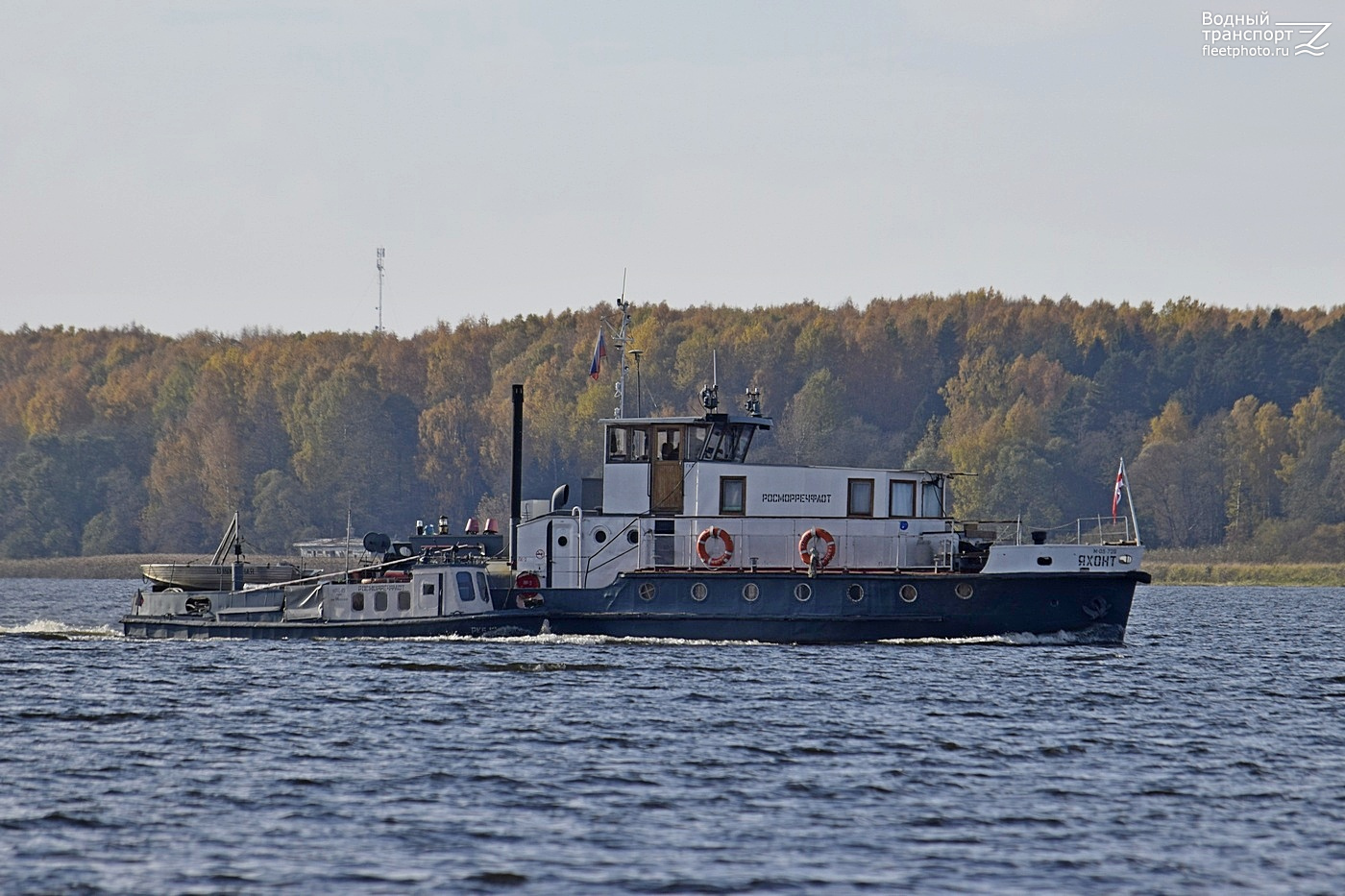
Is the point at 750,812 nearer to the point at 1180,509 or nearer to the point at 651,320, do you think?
the point at 1180,509

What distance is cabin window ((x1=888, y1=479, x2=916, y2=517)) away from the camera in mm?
38531

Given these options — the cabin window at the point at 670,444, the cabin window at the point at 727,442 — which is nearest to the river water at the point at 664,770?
the cabin window at the point at 670,444

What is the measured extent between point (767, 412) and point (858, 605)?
9301 cm

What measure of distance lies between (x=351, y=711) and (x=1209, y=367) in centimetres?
11245

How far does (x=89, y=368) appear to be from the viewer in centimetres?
15450

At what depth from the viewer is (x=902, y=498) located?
127 feet

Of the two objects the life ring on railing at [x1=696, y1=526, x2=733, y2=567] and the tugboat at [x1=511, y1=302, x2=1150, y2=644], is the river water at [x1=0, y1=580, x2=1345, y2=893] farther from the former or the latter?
the life ring on railing at [x1=696, y1=526, x2=733, y2=567]

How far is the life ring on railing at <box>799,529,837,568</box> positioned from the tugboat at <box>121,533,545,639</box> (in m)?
5.99

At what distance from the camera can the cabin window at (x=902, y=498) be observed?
38.5 metres

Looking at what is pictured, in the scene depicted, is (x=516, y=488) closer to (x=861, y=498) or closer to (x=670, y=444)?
(x=670, y=444)

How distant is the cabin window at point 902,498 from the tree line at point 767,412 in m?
70.4

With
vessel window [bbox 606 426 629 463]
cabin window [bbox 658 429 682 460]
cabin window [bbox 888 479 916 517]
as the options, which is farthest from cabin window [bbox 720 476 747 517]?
cabin window [bbox 888 479 916 517]

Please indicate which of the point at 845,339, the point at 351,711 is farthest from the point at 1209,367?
the point at 351,711

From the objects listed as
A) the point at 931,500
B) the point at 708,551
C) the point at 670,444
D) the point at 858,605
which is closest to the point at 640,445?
the point at 670,444
